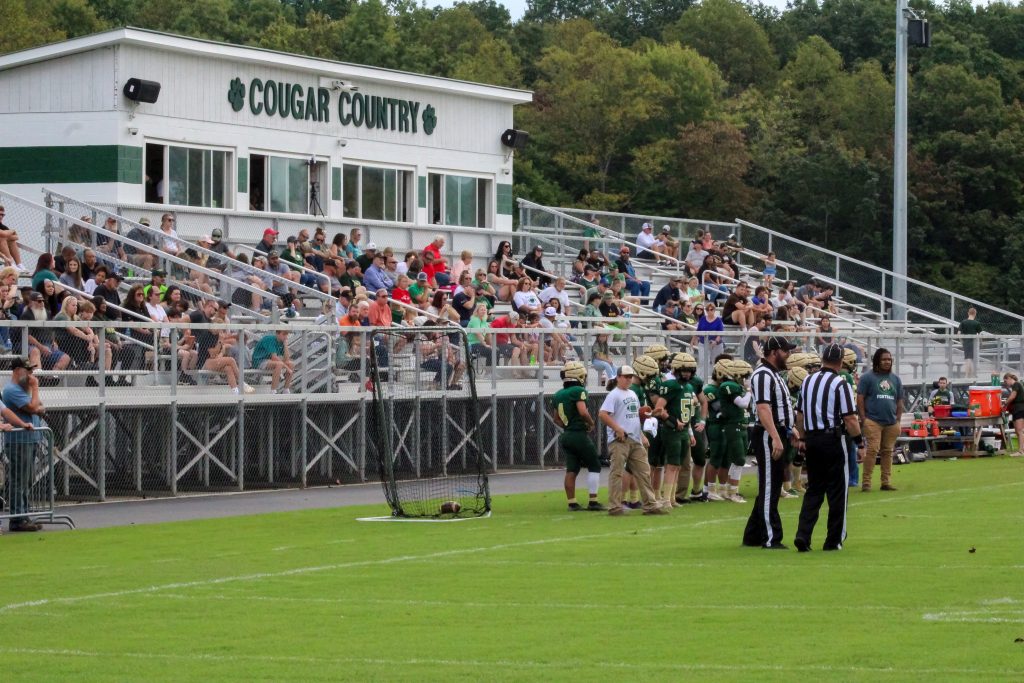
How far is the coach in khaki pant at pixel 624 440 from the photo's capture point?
20031mm

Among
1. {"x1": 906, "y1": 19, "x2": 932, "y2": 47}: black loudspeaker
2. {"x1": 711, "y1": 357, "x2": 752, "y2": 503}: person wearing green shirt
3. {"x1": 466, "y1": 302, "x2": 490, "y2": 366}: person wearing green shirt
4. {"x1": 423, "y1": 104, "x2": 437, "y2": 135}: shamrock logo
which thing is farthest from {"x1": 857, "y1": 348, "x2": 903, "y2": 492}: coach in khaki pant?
{"x1": 906, "y1": 19, "x2": 932, "y2": 47}: black loudspeaker

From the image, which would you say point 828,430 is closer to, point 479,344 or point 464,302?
point 479,344

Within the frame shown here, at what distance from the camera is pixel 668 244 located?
44156mm

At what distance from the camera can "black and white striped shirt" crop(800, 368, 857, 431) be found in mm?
15539

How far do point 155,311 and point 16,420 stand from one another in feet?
20.6

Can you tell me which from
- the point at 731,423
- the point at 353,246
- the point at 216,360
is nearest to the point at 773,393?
the point at 731,423

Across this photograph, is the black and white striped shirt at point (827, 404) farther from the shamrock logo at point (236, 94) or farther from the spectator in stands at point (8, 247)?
the shamrock logo at point (236, 94)

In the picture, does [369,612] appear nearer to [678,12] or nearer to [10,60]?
[10,60]

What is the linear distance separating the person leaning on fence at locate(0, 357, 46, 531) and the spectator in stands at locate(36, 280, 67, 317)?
13.8 ft

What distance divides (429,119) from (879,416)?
20.1 metres

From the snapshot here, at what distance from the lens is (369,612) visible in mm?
12727

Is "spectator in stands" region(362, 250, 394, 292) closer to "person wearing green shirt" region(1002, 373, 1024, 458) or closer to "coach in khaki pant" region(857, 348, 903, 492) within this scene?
"coach in khaki pant" region(857, 348, 903, 492)

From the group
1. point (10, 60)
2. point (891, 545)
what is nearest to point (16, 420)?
point (891, 545)

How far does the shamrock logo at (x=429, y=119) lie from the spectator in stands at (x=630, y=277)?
5.49m
